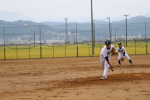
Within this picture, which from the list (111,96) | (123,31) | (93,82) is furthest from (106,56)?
(123,31)

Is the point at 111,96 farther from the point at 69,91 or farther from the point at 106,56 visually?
the point at 106,56

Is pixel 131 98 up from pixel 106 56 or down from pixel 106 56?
down

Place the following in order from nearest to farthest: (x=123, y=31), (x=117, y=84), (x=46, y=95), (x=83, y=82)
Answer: (x=46, y=95), (x=117, y=84), (x=83, y=82), (x=123, y=31)

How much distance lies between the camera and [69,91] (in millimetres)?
12633

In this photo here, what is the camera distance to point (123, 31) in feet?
633

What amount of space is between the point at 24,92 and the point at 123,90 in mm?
3685

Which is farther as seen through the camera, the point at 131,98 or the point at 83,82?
the point at 83,82

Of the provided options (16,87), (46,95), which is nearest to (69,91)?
(46,95)

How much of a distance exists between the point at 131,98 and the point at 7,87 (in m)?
5.87

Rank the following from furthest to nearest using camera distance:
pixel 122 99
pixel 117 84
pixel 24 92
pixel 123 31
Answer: pixel 123 31
pixel 117 84
pixel 24 92
pixel 122 99

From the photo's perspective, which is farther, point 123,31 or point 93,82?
point 123,31

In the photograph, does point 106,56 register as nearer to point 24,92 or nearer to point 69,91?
point 69,91

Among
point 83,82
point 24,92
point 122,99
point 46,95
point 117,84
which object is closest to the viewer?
point 122,99

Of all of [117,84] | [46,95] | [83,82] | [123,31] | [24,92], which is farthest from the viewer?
[123,31]
